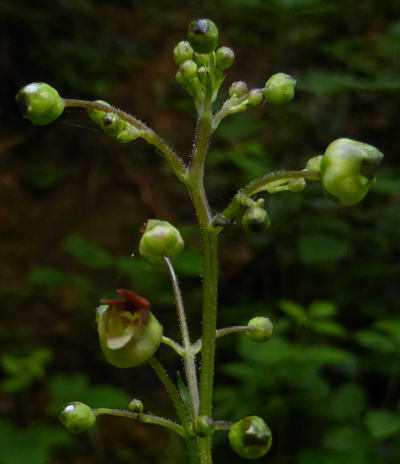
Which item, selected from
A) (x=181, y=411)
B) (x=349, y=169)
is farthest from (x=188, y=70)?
(x=181, y=411)

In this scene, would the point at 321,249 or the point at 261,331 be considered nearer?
the point at 261,331

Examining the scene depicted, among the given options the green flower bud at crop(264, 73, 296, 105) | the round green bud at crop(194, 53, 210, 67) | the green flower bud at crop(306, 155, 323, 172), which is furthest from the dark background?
the green flower bud at crop(306, 155, 323, 172)

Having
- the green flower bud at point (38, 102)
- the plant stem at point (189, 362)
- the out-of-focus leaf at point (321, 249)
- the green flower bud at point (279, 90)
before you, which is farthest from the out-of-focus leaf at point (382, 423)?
the green flower bud at point (38, 102)

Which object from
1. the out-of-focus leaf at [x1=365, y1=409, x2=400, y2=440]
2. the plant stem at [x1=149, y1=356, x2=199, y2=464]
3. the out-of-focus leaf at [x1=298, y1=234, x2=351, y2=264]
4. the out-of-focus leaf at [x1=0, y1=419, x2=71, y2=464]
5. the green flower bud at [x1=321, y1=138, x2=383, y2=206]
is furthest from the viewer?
the out-of-focus leaf at [x1=298, y1=234, x2=351, y2=264]

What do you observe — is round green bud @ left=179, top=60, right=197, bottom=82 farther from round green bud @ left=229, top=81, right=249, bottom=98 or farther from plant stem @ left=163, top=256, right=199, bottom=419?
plant stem @ left=163, top=256, right=199, bottom=419

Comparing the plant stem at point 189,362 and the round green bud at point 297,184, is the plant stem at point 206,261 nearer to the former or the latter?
the plant stem at point 189,362

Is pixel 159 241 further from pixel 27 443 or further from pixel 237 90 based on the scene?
pixel 27 443
